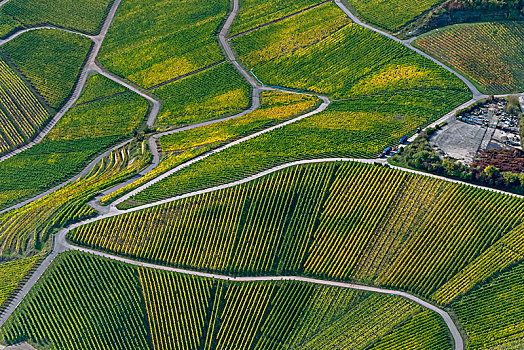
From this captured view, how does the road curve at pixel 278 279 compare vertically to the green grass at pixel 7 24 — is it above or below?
below

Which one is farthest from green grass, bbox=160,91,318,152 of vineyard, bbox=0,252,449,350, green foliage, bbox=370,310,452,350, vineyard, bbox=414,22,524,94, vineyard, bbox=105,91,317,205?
green foliage, bbox=370,310,452,350

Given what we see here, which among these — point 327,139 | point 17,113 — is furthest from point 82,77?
point 327,139

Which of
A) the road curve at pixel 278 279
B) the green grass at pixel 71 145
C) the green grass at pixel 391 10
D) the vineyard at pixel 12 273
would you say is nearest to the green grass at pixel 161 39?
the green grass at pixel 71 145

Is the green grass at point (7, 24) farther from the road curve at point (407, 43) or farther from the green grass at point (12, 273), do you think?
the road curve at point (407, 43)

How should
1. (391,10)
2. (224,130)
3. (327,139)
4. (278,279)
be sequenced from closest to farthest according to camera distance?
(278,279) → (327,139) → (224,130) → (391,10)

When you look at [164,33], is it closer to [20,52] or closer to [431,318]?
[20,52]

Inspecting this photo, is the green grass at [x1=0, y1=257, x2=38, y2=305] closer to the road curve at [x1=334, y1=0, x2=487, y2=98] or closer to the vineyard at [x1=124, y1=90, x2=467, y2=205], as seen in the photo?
the vineyard at [x1=124, y1=90, x2=467, y2=205]

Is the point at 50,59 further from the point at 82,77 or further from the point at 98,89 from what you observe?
the point at 98,89
